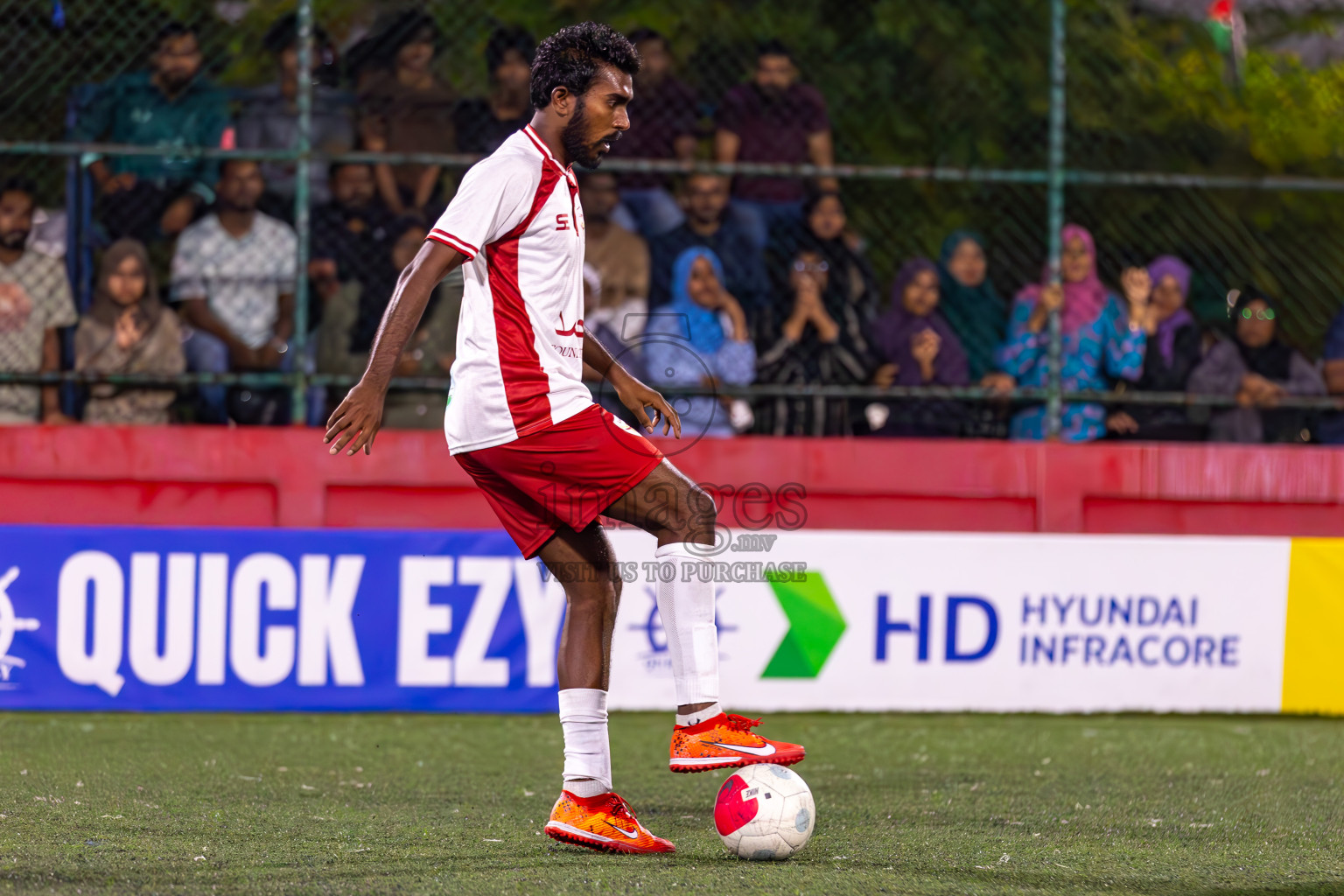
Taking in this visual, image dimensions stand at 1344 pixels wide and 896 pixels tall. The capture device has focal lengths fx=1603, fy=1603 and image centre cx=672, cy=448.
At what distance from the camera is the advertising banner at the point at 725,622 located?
730 centimetres

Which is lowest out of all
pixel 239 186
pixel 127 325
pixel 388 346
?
pixel 388 346

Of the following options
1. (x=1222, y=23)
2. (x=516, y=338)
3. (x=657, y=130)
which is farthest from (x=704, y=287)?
(x=1222, y=23)

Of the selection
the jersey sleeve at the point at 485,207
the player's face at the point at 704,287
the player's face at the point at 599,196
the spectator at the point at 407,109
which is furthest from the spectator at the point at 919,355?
the jersey sleeve at the point at 485,207

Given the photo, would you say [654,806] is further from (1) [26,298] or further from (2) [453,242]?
(1) [26,298]

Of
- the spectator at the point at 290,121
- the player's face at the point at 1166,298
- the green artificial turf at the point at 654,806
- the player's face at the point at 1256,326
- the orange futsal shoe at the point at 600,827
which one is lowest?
the green artificial turf at the point at 654,806

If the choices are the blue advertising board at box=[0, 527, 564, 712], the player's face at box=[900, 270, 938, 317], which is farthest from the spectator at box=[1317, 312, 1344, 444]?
the blue advertising board at box=[0, 527, 564, 712]

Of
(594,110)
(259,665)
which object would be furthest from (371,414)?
(259,665)

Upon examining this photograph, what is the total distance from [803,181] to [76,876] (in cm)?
548

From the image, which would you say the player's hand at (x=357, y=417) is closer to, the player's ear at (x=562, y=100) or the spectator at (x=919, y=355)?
the player's ear at (x=562, y=100)

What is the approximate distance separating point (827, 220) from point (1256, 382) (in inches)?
92.9

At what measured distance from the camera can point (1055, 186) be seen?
815 centimetres

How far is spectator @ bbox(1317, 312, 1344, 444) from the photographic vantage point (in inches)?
328

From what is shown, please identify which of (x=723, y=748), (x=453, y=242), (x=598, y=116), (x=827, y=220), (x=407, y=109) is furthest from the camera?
(x=827, y=220)

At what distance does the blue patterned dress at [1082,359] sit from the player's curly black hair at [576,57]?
4.45 metres
